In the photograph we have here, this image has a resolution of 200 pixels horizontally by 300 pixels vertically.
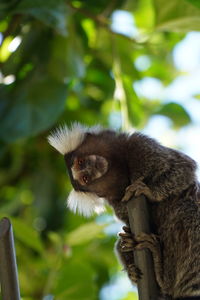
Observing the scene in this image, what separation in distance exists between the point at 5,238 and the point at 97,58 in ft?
6.37

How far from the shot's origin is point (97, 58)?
11.1ft

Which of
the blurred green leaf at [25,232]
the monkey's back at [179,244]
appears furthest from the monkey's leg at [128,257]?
the blurred green leaf at [25,232]

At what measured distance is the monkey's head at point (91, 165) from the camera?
241 centimetres

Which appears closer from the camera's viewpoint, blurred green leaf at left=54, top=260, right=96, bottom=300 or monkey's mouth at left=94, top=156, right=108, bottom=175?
monkey's mouth at left=94, top=156, right=108, bottom=175

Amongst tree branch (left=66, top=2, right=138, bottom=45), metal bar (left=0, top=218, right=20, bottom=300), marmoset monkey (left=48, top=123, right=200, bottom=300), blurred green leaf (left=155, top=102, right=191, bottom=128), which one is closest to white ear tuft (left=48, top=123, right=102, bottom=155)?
marmoset monkey (left=48, top=123, right=200, bottom=300)

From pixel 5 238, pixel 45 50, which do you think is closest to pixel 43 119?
pixel 45 50

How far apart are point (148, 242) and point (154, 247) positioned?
9 centimetres

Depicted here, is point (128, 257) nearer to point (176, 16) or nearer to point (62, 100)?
point (62, 100)

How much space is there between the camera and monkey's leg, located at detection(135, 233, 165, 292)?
1.90 m

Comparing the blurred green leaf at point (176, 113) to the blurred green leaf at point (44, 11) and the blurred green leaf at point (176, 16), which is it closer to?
the blurred green leaf at point (176, 16)

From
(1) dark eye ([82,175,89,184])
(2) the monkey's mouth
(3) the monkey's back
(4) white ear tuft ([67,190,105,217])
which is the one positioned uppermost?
(2) the monkey's mouth

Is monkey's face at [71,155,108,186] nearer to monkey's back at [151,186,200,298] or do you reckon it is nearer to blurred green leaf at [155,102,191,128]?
monkey's back at [151,186,200,298]

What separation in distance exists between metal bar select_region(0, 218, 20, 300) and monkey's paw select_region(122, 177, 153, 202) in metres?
0.46

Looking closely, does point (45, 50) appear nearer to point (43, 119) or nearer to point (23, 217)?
point (43, 119)
